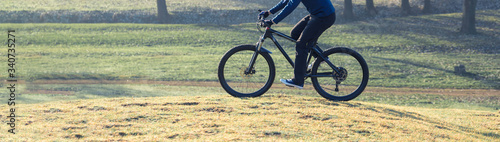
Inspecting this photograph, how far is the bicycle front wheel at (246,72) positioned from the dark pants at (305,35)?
499mm

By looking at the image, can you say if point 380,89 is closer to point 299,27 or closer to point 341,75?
point 341,75

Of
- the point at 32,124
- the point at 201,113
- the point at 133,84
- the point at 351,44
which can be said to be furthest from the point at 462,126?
the point at 351,44

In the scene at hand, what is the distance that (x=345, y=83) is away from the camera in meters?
7.11

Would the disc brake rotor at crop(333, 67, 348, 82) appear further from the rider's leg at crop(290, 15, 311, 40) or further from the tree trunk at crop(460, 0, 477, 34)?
the tree trunk at crop(460, 0, 477, 34)

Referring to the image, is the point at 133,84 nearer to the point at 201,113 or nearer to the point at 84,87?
the point at 84,87

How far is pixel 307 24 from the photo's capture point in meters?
6.61

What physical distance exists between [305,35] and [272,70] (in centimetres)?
91

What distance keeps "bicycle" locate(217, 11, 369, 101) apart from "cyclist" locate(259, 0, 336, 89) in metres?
0.24

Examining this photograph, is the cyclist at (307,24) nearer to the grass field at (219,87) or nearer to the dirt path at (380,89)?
the grass field at (219,87)

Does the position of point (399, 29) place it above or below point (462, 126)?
above

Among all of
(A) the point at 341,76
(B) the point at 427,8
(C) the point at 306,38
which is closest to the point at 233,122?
(C) the point at 306,38

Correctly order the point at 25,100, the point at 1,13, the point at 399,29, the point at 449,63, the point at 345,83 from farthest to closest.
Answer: the point at 1,13, the point at 399,29, the point at 449,63, the point at 25,100, the point at 345,83

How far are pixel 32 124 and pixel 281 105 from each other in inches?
134

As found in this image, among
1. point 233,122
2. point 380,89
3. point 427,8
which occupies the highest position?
point 427,8
